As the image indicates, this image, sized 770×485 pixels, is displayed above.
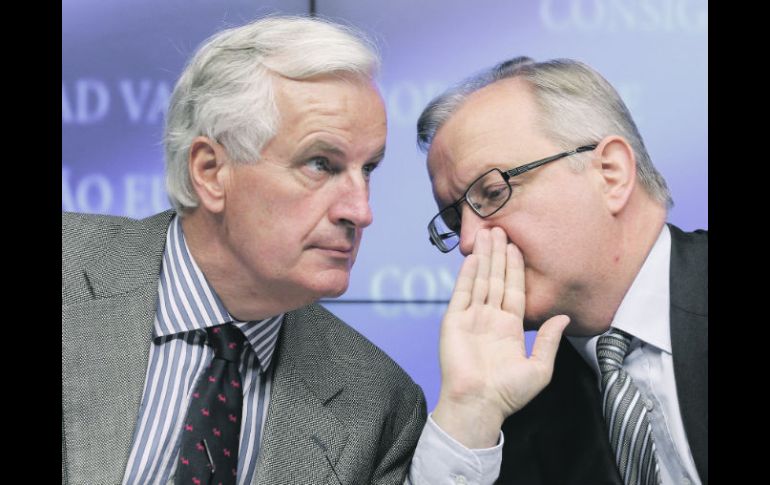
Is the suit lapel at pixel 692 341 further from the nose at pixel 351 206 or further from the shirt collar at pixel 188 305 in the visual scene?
the shirt collar at pixel 188 305

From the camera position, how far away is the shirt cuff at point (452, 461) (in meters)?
2.50

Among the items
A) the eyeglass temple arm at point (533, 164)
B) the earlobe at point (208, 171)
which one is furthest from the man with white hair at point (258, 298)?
the eyeglass temple arm at point (533, 164)

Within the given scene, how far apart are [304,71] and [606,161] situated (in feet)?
2.69

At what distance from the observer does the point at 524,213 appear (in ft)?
8.80

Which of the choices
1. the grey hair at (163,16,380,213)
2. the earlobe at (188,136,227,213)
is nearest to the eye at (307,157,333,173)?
the grey hair at (163,16,380,213)

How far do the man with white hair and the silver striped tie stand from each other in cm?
17

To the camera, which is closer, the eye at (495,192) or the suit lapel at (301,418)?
the suit lapel at (301,418)

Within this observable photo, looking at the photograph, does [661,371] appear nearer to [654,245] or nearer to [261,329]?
[654,245]

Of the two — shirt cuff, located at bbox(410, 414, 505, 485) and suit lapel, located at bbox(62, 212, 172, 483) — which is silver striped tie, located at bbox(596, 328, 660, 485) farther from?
suit lapel, located at bbox(62, 212, 172, 483)

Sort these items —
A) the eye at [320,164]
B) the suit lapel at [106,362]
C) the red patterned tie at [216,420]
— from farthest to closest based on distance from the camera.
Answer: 1. the eye at [320,164]
2. the red patterned tie at [216,420]
3. the suit lapel at [106,362]

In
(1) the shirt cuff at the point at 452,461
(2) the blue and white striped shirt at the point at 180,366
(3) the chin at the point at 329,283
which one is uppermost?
(3) the chin at the point at 329,283

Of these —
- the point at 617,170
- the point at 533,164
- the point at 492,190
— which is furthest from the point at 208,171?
the point at 617,170

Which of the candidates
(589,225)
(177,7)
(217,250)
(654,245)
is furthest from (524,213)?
(177,7)

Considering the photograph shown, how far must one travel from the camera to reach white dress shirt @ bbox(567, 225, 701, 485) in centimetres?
255
